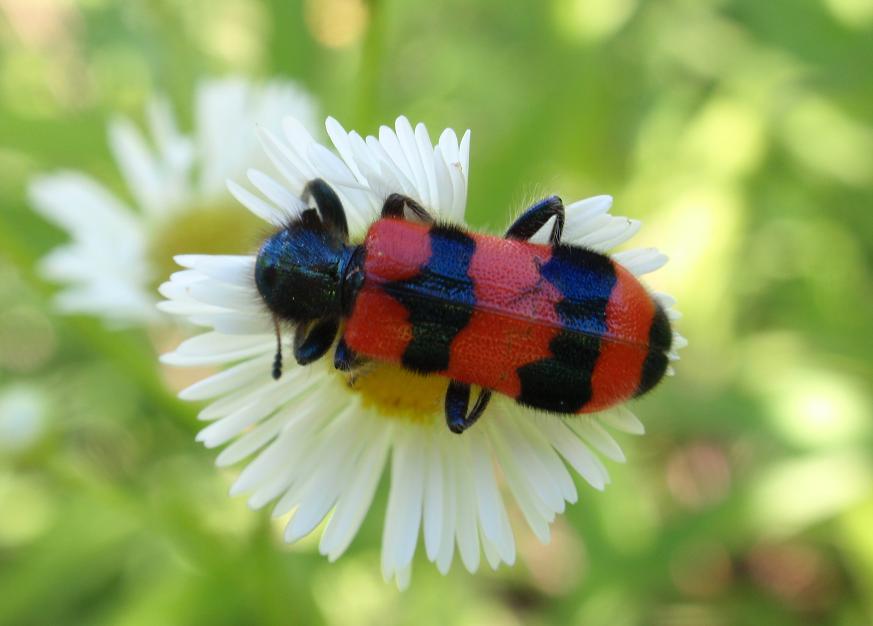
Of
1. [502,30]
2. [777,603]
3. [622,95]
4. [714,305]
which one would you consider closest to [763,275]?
[714,305]

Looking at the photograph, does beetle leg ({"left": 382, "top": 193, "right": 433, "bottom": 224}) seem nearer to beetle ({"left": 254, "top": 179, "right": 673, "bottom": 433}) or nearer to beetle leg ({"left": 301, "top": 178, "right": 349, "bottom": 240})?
beetle ({"left": 254, "top": 179, "right": 673, "bottom": 433})

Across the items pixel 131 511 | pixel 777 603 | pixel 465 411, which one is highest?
pixel 465 411

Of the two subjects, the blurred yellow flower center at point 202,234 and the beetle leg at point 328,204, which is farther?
the blurred yellow flower center at point 202,234

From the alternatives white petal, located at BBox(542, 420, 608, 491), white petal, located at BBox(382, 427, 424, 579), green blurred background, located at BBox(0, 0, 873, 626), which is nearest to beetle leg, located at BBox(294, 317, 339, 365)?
white petal, located at BBox(382, 427, 424, 579)

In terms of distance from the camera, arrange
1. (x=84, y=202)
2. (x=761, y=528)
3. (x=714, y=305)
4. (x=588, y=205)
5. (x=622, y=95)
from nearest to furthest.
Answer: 1. (x=588, y=205)
2. (x=84, y=202)
3. (x=761, y=528)
4. (x=714, y=305)
5. (x=622, y=95)

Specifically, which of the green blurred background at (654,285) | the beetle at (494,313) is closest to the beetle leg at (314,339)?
the beetle at (494,313)

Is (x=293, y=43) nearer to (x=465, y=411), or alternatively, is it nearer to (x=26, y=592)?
(x=465, y=411)

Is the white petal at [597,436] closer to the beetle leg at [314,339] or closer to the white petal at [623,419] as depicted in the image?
the white petal at [623,419]
